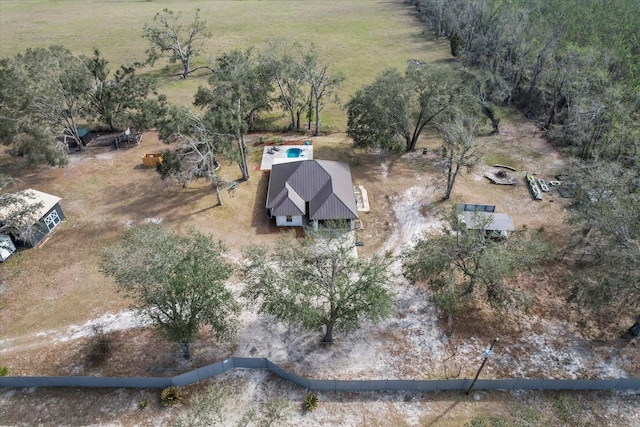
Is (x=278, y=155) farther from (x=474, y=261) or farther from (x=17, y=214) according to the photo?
(x=474, y=261)

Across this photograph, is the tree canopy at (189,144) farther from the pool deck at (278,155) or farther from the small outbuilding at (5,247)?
the small outbuilding at (5,247)

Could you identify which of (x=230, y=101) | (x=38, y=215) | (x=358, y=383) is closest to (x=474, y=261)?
(x=358, y=383)

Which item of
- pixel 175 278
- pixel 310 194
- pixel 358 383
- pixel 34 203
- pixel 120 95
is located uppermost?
pixel 120 95

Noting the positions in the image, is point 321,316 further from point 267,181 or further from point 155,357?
point 267,181

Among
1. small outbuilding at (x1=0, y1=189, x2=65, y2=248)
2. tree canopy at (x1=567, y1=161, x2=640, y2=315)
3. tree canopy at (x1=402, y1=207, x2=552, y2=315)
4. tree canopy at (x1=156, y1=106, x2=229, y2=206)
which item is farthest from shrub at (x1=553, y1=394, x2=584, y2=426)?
small outbuilding at (x1=0, y1=189, x2=65, y2=248)

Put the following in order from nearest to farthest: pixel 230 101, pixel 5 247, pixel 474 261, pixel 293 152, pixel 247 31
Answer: pixel 474 261
pixel 5 247
pixel 230 101
pixel 293 152
pixel 247 31
